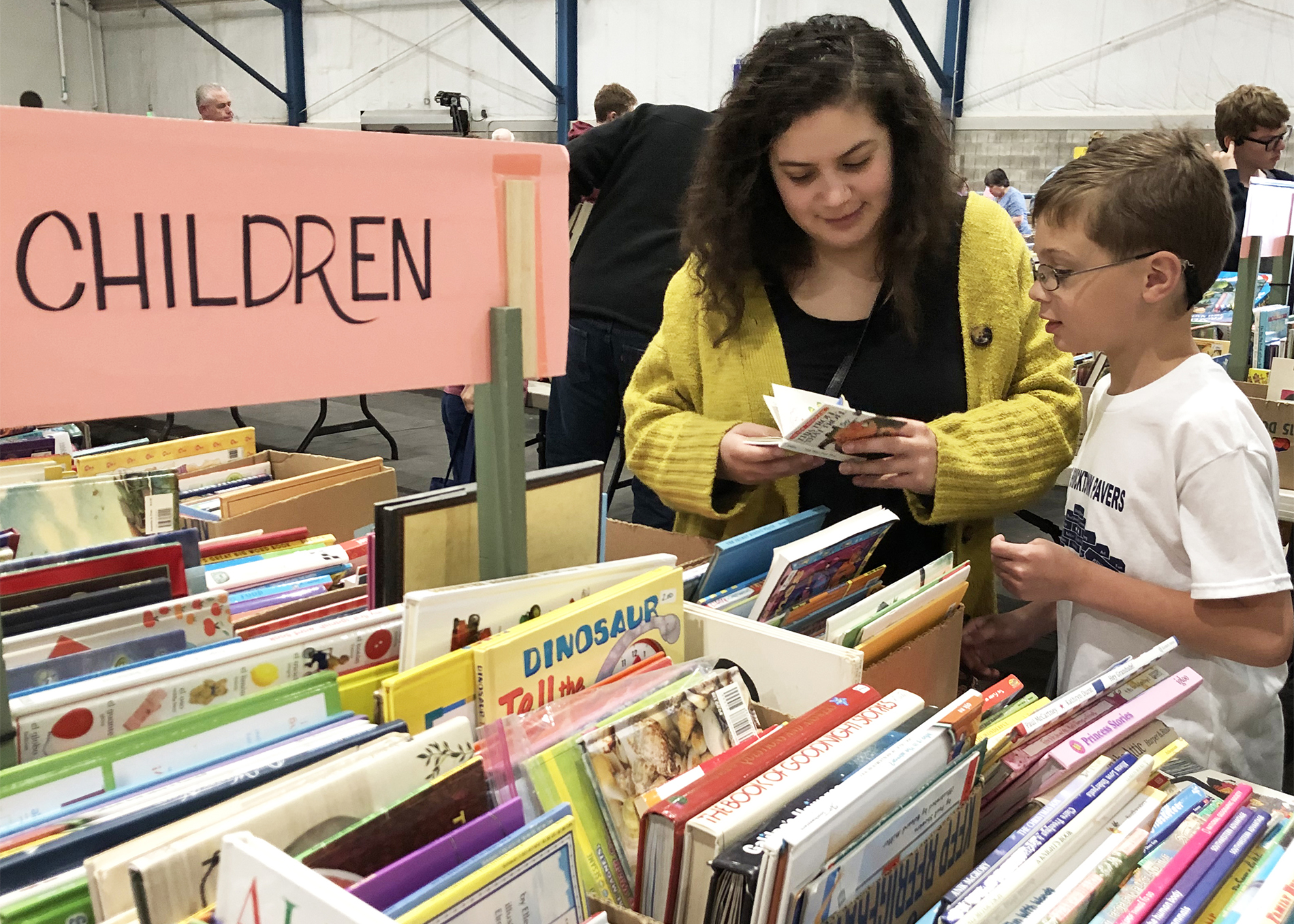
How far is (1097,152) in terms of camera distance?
125 centimetres

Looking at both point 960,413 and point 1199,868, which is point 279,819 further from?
point 960,413

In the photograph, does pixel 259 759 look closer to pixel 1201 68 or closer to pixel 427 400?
pixel 427 400

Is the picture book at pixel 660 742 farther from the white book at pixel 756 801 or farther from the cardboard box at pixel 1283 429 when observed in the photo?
the cardboard box at pixel 1283 429

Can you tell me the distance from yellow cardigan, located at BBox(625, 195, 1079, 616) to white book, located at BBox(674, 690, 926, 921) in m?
0.60

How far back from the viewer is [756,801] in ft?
2.20

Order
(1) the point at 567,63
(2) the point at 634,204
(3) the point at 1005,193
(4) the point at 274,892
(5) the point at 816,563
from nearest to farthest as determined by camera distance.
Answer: (4) the point at 274,892 → (5) the point at 816,563 → (2) the point at 634,204 → (3) the point at 1005,193 → (1) the point at 567,63

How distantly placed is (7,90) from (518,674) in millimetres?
15302

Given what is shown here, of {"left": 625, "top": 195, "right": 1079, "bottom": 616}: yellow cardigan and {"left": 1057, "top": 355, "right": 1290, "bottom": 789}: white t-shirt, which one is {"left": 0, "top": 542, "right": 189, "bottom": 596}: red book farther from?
{"left": 1057, "top": 355, "right": 1290, "bottom": 789}: white t-shirt

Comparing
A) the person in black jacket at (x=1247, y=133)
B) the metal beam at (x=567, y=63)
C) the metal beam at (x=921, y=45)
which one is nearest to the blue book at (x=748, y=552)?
the person in black jacket at (x=1247, y=133)

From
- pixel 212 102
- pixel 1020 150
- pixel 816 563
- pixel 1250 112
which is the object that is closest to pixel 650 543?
pixel 816 563

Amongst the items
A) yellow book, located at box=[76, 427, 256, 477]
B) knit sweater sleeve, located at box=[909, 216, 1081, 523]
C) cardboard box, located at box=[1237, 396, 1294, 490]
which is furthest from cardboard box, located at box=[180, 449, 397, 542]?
cardboard box, located at box=[1237, 396, 1294, 490]

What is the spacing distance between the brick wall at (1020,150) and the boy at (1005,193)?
0.13 metres

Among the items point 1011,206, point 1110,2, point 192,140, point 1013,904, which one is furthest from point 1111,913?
point 1110,2

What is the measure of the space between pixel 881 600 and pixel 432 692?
52 centimetres
